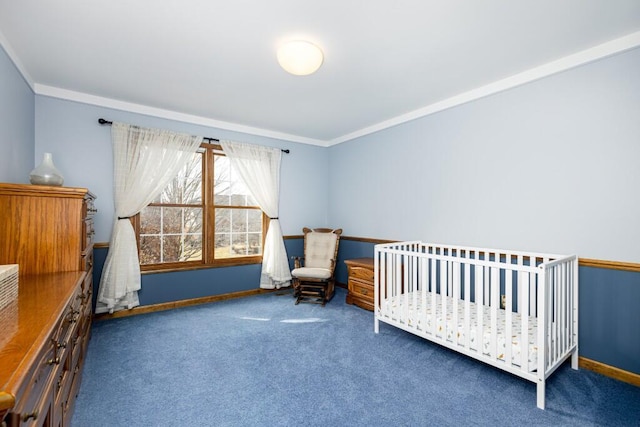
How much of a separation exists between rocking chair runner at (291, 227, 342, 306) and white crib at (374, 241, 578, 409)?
104 cm

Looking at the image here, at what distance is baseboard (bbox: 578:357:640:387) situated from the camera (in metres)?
1.99

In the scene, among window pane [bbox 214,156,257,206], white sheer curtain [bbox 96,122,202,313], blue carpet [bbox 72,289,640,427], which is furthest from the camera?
window pane [bbox 214,156,257,206]

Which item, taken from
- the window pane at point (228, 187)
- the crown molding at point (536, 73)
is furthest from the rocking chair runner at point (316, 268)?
the crown molding at point (536, 73)

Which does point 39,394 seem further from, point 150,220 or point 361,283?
point 361,283

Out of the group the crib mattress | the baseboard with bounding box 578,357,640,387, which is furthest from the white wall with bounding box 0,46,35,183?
the baseboard with bounding box 578,357,640,387

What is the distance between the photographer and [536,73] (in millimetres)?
2424

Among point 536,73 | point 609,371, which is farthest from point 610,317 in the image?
point 536,73

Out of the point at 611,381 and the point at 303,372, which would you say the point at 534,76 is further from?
the point at 303,372

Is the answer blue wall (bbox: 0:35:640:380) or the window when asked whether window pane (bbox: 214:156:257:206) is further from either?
blue wall (bbox: 0:35:640:380)

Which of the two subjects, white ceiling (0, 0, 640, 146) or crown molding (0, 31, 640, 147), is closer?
white ceiling (0, 0, 640, 146)

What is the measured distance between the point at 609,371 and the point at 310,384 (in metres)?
2.12

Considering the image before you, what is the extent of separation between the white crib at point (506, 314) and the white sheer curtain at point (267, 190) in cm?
170

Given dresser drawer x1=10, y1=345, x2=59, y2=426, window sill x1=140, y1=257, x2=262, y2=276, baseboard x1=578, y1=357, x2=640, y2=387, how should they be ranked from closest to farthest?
dresser drawer x1=10, y1=345, x2=59, y2=426 < baseboard x1=578, y1=357, x2=640, y2=387 < window sill x1=140, y1=257, x2=262, y2=276

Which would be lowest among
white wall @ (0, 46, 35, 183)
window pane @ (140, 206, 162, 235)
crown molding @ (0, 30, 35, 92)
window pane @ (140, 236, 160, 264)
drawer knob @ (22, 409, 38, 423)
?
drawer knob @ (22, 409, 38, 423)
